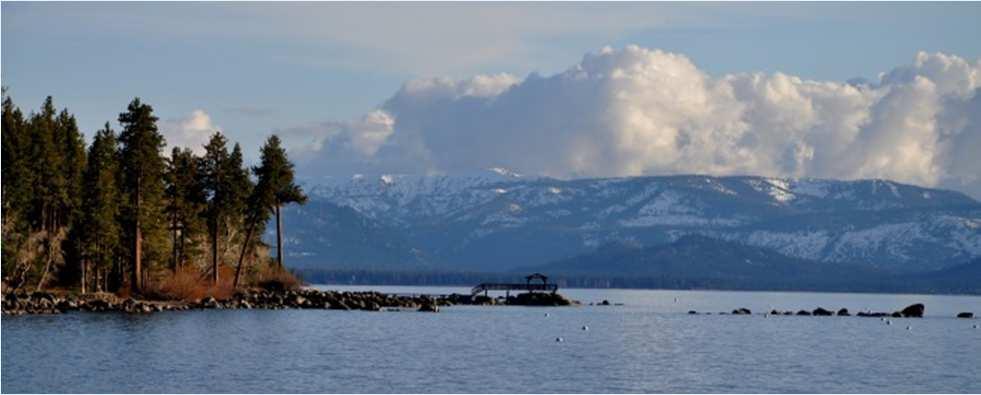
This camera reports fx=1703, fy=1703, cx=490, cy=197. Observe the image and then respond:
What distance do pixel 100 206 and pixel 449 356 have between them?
4260 cm

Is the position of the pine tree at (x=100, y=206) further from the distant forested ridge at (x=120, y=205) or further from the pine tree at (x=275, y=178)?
the pine tree at (x=275, y=178)

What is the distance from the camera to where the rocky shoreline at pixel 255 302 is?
382 ft

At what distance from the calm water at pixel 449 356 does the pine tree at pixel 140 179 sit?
28.4ft

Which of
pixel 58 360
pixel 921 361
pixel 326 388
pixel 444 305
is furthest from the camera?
pixel 444 305

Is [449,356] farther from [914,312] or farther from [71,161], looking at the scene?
[914,312]

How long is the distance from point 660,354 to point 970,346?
27638 millimetres

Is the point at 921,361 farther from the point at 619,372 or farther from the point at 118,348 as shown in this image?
the point at 118,348

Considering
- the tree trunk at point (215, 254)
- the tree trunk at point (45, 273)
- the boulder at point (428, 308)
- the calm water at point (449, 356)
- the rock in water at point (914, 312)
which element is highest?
the tree trunk at point (215, 254)

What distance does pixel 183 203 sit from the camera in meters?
139

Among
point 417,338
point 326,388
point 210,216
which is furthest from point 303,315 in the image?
point 326,388

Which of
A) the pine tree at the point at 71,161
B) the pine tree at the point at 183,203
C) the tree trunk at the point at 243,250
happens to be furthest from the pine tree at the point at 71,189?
the tree trunk at the point at 243,250

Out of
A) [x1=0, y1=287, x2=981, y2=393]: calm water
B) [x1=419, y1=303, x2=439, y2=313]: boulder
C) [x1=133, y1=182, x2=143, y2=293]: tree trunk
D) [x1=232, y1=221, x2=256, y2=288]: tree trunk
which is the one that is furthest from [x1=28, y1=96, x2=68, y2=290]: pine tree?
[x1=419, y1=303, x2=439, y2=313]: boulder

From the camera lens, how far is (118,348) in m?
89.4

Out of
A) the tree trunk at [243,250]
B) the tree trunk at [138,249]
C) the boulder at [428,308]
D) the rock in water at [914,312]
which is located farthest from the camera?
the rock in water at [914,312]
